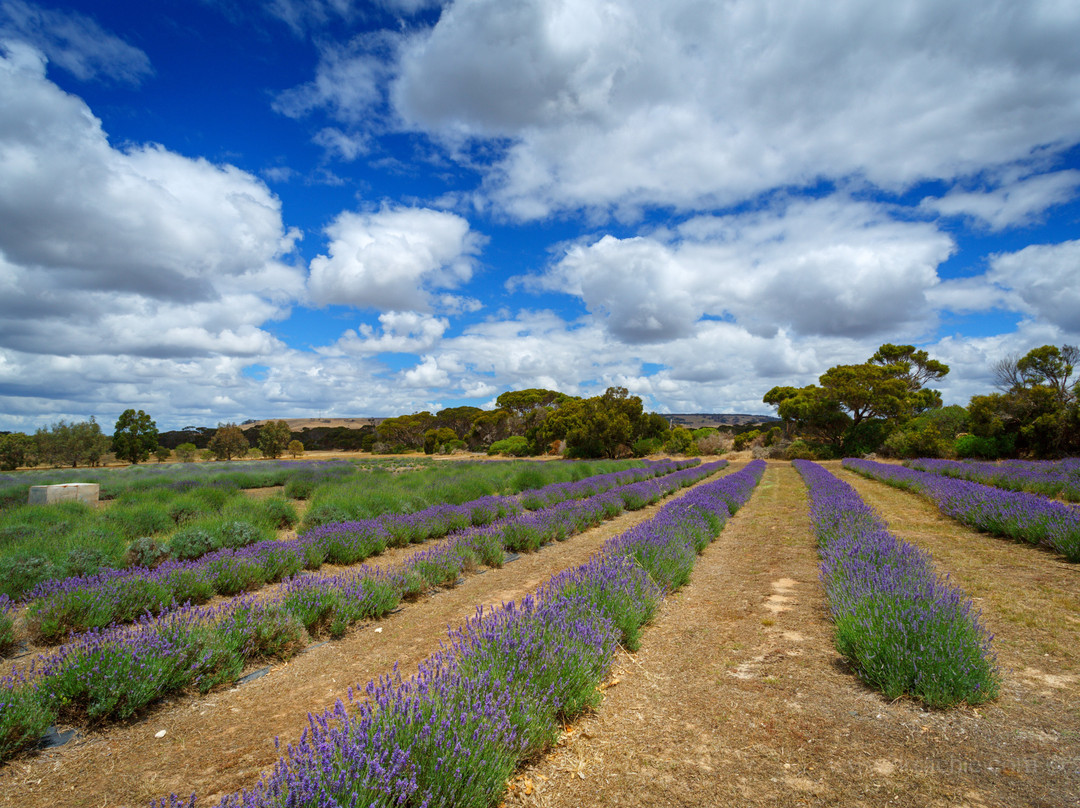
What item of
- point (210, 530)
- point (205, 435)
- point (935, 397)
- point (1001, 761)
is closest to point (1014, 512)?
point (1001, 761)

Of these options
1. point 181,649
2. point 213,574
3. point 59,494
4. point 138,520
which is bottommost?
point 213,574

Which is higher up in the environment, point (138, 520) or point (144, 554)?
point (138, 520)

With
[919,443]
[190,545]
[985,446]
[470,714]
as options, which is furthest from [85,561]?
[919,443]

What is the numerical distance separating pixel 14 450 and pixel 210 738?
1668 inches

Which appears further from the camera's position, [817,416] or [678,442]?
[678,442]

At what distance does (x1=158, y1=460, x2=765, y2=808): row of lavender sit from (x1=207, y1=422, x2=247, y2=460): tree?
152ft

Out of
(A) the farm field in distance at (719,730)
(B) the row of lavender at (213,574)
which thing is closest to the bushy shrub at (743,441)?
(B) the row of lavender at (213,574)

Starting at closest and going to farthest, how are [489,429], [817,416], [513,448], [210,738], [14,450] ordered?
[210,738] < [14,450] < [817,416] < [513,448] < [489,429]

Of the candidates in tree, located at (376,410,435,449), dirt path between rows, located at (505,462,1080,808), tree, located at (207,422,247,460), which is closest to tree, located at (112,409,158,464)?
tree, located at (207,422,247,460)

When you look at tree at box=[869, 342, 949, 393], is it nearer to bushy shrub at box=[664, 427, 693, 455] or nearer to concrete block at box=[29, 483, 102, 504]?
bushy shrub at box=[664, 427, 693, 455]

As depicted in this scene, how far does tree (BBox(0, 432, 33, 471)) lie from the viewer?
29828mm

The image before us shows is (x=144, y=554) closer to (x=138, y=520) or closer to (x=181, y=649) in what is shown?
(x=138, y=520)

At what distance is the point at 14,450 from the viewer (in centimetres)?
3027

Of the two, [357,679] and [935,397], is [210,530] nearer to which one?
[357,679]
